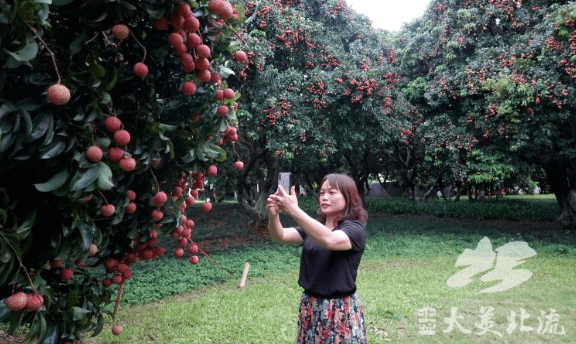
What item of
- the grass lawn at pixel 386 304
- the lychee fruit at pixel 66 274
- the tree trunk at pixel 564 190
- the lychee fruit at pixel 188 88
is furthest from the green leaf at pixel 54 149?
the tree trunk at pixel 564 190

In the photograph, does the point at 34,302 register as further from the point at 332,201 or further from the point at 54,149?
the point at 332,201

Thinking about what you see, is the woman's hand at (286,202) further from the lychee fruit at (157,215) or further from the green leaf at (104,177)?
the green leaf at (104,177)

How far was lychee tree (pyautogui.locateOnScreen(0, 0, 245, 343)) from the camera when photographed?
1.34 meters

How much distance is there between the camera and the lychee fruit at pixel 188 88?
170 cm

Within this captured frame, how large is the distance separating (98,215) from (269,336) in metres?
3.49

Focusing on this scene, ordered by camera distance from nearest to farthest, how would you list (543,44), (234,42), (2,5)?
(2,5) < (234,42) < (543,44)

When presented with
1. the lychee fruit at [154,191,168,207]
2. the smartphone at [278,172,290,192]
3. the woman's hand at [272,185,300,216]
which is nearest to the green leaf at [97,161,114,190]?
the lychee fruit at [154,191,168,207]

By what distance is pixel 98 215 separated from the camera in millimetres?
1613

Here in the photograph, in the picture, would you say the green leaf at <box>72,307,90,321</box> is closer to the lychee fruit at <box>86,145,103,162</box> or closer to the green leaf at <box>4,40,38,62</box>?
the lychee fruit at <box>86,145,103,162</box>

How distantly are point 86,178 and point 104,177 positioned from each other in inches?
1.9

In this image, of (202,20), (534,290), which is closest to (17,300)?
(202,20)

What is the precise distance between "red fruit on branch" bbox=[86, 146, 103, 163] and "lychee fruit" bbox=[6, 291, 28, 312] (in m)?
0.45

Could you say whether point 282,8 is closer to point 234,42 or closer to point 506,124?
point 506,124

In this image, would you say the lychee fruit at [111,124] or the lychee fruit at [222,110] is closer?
the lychee fruit at [111,124]
